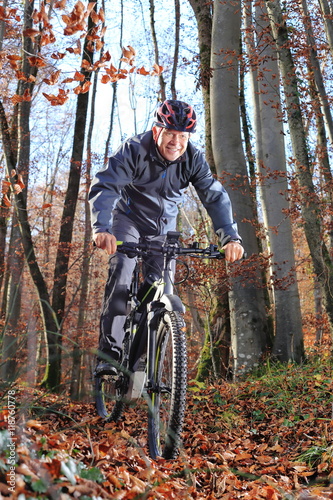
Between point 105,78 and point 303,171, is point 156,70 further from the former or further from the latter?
point 303,171

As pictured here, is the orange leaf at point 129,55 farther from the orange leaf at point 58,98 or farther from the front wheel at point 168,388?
the front wheel at point 168,388

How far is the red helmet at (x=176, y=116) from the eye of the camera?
157 inches

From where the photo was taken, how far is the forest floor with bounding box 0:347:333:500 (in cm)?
214

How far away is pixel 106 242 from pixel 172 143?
105 centimetres

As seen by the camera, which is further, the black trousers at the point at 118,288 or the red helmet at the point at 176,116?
the black trousers at the point at 118,288

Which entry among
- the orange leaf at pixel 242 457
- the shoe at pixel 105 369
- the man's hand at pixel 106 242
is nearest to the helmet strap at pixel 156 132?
the man's hand at pixel 106 242

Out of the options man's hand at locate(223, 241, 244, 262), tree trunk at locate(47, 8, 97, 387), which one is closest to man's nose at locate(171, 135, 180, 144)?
man's hand at locate(223, 241, 244, 262)

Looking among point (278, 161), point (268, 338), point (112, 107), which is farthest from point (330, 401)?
point (112, 107)

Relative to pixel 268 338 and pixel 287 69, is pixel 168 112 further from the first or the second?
pixel 268 338

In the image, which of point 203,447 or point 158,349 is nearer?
point 158,349

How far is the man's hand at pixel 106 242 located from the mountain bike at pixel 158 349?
4.1 inches

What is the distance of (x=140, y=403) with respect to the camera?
453cm

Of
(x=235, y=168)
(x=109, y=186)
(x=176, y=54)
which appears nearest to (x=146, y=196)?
(x=109, y=186)

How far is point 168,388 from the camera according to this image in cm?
373
